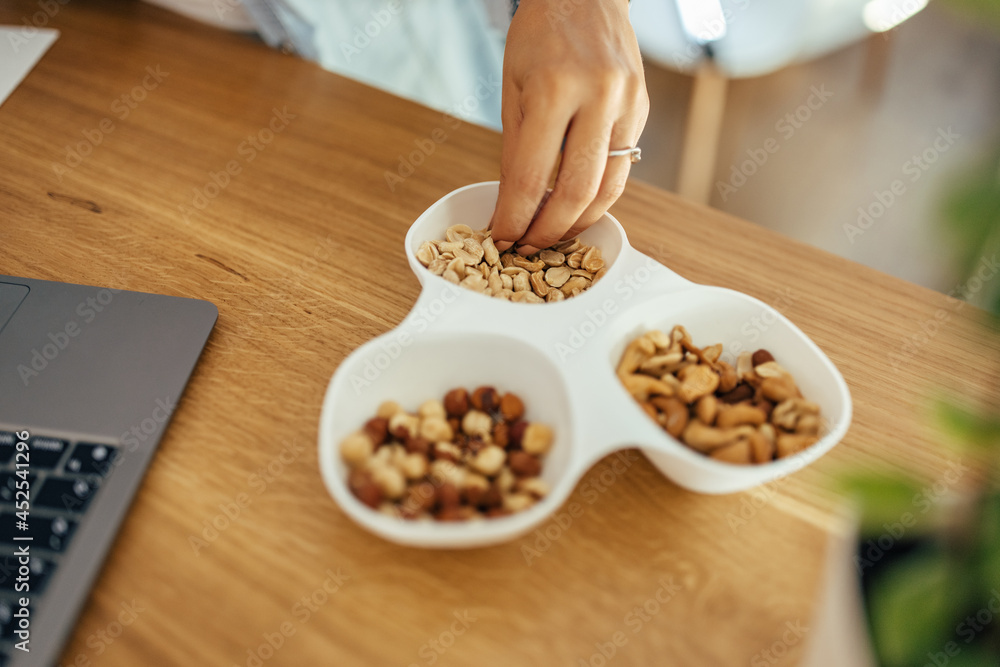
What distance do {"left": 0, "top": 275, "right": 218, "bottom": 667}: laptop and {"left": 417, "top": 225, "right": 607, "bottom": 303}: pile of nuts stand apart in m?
0.22

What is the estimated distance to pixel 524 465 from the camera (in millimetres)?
483

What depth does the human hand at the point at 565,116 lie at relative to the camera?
593mm

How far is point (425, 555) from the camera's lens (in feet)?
1.60

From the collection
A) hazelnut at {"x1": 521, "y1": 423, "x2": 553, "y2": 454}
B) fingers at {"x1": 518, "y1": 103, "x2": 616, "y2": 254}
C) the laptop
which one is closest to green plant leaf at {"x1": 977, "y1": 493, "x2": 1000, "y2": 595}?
hazelnut at {"x1": 521, "y1": 423, "x2": 553, "y2": 454}

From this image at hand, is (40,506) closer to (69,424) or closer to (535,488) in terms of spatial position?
(69,424)

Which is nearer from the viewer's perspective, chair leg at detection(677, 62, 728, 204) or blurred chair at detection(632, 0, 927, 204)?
blurred chair at detection(632, 0, 927, 204)

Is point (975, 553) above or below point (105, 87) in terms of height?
above

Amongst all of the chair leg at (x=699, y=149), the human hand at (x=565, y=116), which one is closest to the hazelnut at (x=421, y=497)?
the human hand at (x=565, y=116)

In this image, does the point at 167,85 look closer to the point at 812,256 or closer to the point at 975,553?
the point at 812,256

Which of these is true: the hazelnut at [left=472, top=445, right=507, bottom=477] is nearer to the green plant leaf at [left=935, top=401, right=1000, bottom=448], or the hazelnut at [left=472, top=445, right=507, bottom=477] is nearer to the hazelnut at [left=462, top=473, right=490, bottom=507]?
the hazelnut at [left=462, top=473, right=490, bottom=507]

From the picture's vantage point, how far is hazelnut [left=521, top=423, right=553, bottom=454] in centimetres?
49

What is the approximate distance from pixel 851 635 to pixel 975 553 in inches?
6.9

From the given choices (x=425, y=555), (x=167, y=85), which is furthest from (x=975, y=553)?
(x=167, y=85)

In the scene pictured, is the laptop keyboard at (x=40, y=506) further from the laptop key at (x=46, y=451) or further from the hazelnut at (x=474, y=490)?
the hazelnut at (x=474, y=490)
